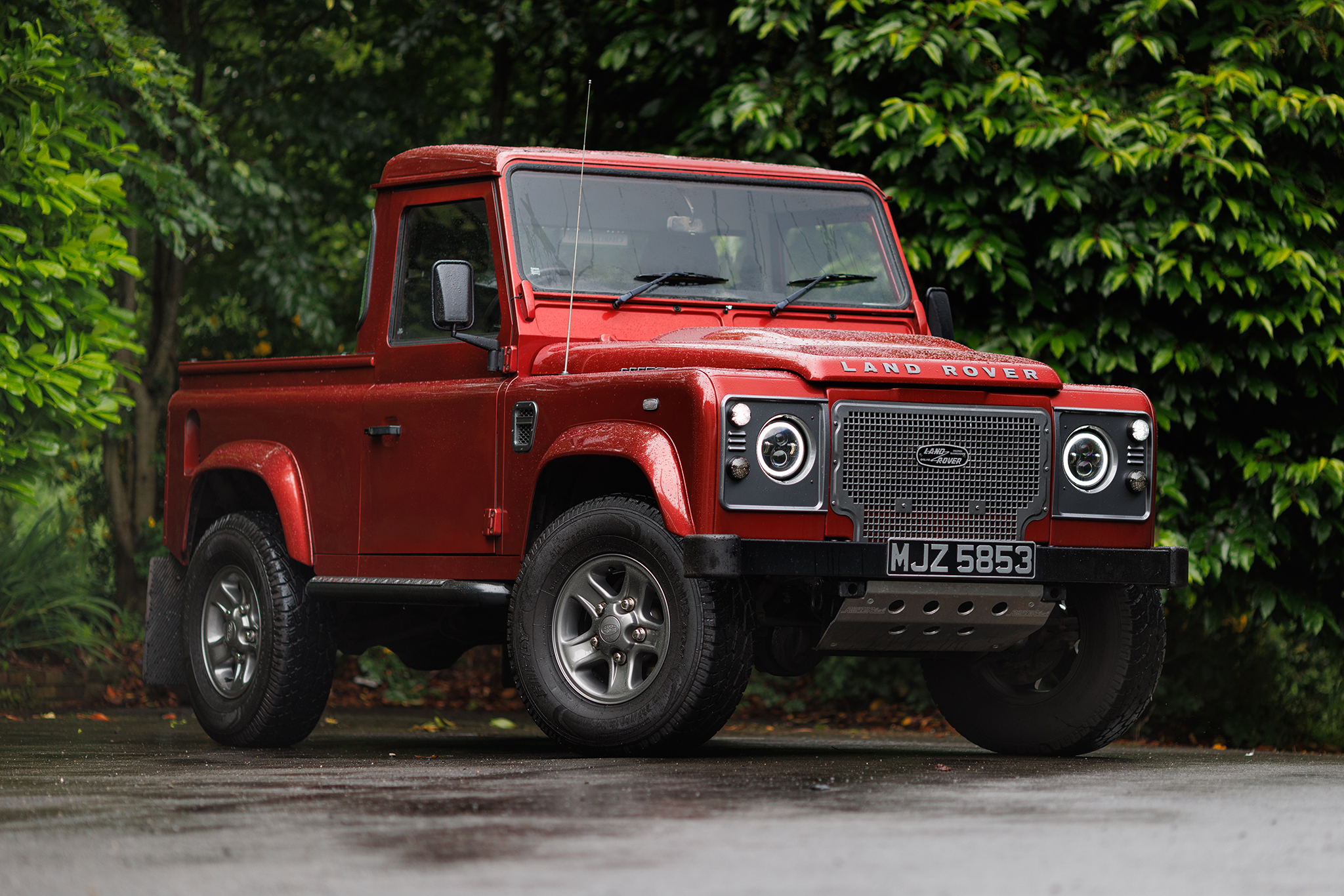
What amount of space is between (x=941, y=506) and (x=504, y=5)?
24.5ft

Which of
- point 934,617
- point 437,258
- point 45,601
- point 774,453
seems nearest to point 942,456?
point 934,617

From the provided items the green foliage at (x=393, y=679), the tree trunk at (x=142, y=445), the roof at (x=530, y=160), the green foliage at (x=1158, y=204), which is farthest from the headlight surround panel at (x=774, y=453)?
the tree trunk at (x=142, y=445)

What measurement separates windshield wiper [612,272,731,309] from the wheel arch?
81cm

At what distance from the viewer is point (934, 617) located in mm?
7512

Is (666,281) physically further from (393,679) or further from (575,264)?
(393,679)

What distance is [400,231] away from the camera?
353 inches

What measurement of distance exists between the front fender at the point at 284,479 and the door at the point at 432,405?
397 mm

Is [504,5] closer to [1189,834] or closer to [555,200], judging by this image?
[555,200]

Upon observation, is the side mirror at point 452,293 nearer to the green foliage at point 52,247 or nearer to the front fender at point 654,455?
the front fender at point 654,455

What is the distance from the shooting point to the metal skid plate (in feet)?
24.1

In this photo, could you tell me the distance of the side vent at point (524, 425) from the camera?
796 cm

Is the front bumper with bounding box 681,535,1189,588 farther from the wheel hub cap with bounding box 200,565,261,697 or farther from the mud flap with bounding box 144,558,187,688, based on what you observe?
the mud flap with bounding box 144,558,187,688

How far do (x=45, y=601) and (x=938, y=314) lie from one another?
23.4 ft

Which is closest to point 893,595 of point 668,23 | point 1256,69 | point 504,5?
point 1256,69
